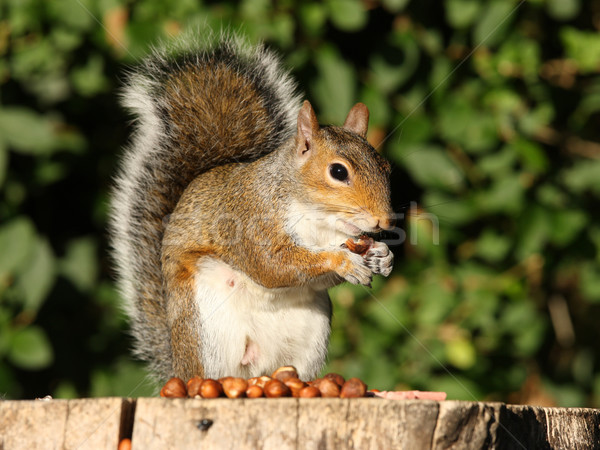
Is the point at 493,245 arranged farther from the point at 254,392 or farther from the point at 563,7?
the point at 254,392

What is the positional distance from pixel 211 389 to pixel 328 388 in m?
0.17

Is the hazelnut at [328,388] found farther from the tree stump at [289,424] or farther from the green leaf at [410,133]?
the green leaf at [410,133]

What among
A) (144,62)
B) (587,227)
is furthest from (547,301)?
(144,62)

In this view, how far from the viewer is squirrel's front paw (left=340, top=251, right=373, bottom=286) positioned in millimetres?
1281

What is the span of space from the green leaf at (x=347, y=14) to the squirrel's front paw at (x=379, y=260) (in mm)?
720

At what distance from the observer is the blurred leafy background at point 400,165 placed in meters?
1.82

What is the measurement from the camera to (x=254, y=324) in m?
1.38

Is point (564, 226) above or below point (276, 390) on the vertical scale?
above

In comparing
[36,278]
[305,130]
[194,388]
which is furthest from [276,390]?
[36,278]

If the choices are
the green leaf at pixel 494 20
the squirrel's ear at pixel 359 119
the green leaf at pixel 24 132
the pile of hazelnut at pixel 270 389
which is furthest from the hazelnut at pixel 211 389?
the green leaf at pixel 494 20

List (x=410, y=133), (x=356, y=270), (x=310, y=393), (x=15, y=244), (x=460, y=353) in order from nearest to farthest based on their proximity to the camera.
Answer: (x=310, y=393)
(x=356, y=270)
(x=15, y=244)
(x=410, y=133)
(x=460, y=353)

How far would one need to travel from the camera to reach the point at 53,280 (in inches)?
74.4

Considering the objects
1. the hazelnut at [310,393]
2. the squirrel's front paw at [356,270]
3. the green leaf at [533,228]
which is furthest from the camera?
Result: the green leaf at [533,228]

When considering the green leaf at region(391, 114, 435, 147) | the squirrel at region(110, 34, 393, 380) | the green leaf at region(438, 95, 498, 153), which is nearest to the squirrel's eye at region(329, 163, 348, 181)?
the squirrel at region(110, 34, 393, 380)
